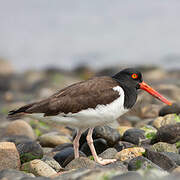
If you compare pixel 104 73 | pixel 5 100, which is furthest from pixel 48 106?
pixel 104 73

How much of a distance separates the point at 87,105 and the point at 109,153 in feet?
3.44

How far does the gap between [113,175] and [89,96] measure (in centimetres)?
246

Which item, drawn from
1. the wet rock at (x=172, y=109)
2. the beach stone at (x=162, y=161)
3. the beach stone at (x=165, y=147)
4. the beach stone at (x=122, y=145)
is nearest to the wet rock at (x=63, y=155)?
the beach stone at (x=122, y=145)

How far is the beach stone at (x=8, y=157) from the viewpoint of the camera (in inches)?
230

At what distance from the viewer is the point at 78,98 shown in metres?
6.00

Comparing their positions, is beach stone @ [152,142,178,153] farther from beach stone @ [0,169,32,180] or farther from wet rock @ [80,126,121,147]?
beach stone @ [0,169,32,180]

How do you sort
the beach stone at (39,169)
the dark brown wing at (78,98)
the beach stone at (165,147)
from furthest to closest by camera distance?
the beach stone at (165,147) → the dark brown wing at (78,98) → the beach stone at (39,169)

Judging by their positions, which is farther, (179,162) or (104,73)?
(104,73)

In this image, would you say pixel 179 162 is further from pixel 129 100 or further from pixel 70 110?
pixel 70 110

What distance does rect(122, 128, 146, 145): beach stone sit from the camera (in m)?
6.96

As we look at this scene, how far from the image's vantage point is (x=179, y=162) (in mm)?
5543

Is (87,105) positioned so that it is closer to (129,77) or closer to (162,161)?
(129,77)

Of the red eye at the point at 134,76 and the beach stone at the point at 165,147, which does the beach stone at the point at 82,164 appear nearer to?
the beach stone at the point at 165,147

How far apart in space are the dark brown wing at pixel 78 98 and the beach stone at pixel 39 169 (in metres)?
0.91
